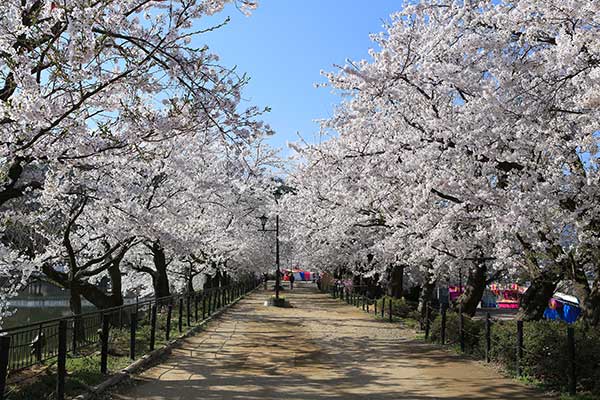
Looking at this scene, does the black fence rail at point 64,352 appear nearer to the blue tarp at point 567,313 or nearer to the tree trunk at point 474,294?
the tree trunk at point 474,294

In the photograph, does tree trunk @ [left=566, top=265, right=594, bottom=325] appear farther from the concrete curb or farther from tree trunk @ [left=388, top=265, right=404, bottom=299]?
tree trunk @ [left=388, top=265, right=404, bottom=299]

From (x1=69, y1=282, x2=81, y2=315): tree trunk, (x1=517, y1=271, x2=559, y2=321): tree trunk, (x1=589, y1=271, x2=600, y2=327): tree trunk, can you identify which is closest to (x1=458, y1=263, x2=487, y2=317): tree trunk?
(x1=517, y1=271, x2=559, y2=321): tree trunk

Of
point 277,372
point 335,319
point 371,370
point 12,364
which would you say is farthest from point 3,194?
point 335,319

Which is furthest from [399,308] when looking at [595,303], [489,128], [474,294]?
[489,128]

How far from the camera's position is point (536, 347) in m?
9.45

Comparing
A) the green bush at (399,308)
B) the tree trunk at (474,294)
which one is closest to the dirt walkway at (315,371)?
the tree trunk at (474,294)

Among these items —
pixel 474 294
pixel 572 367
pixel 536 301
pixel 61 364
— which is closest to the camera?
pixel 61 364

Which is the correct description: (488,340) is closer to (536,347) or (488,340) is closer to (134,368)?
(536,347)

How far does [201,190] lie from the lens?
65.2 ft

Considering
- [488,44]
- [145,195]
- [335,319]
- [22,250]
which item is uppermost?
[488,44]

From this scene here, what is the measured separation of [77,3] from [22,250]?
432 inches

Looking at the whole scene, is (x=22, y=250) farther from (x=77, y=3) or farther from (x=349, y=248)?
(x=349, y=248)

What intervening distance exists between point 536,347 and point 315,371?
3885mm

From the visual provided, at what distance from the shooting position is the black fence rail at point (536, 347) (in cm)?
828
